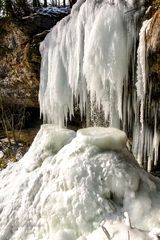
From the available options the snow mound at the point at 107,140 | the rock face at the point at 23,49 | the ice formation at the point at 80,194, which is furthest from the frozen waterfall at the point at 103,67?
the ice formation at the point at 80,194

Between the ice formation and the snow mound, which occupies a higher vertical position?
the snow mound

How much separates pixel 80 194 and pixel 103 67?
2235 mm

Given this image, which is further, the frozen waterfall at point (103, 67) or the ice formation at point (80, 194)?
the frozen waterfall at point (103, 67)

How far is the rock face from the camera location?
7.50 metres

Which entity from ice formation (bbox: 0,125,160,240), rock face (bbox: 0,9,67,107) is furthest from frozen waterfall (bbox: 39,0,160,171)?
ice formation (bbox: 0,125,160,240)

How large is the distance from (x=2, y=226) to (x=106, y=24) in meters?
2.87

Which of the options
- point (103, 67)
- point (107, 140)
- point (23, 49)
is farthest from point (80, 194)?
point (23, 49)

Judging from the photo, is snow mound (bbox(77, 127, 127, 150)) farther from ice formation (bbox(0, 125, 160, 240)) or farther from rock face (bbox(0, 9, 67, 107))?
rock face (bbox(0, 9, 67, 107))

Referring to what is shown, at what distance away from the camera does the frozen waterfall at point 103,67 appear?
541cm

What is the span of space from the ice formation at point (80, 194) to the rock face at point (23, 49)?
327 cm

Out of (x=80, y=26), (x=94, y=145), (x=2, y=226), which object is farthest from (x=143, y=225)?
(x=80, y=26)

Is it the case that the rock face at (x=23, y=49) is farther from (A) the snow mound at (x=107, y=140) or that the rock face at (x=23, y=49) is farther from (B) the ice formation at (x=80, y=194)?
(A) the snow mound at (x=107, y=140)

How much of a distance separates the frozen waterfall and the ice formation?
1385 mm

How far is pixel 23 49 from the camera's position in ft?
25.0
